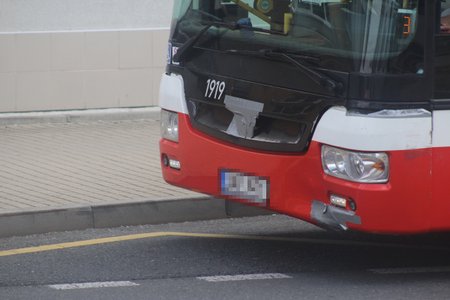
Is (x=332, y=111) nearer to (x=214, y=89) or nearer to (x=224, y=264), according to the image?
(x=214, y=89)

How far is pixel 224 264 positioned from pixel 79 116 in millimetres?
5387

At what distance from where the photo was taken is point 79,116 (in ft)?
40.5

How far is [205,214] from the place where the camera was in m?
8.88

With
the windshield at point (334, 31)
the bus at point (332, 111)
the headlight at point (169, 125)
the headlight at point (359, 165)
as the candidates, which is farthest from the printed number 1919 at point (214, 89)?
the headlight at point (359, 165)

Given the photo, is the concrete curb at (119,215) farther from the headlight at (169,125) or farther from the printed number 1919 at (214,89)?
the printed number 1919 at (214,89)

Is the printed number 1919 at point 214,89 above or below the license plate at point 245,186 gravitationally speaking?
above

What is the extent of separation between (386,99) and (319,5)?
0.78m

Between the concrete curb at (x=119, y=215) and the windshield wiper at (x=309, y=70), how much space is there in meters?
2.05

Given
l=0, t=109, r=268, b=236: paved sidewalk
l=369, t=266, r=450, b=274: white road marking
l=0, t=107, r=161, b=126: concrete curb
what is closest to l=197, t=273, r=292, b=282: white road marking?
l=369, t=266, r=450, b=274: white road marking

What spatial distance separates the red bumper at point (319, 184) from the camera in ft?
20.8

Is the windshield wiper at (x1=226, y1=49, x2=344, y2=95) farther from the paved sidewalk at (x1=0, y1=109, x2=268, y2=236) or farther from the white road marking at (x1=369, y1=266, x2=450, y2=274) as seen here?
the paved sidewalk at (x1=0, y1=109, x2=268, y2=236)

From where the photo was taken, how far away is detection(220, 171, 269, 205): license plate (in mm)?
6918

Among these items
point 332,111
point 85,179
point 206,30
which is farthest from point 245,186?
point 85,179

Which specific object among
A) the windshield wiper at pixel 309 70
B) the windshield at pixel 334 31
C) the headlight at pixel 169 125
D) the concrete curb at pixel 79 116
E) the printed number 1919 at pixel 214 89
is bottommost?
the concrete curb at pixel 79 116
